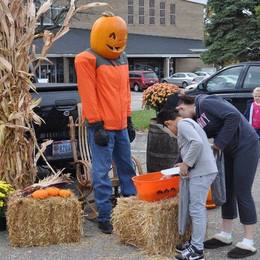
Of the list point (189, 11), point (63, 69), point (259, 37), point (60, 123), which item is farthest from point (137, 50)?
point (60, 123)

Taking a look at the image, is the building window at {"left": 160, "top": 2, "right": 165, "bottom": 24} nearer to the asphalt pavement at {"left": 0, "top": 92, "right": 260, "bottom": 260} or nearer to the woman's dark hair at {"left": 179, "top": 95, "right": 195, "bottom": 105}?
the asphalt pavement at {"left": 0, "top": 92, "right": 260, "bottom": 260}

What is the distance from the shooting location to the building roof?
50688mm

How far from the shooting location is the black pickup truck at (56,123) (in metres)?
6.56

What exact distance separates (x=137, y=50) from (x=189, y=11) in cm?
1692

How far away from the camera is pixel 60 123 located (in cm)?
664

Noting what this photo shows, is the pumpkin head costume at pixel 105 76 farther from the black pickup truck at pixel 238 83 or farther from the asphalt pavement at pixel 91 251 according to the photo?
the black pickup truck at pixel 238 83

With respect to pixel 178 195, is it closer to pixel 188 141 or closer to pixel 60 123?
pixel 188 141

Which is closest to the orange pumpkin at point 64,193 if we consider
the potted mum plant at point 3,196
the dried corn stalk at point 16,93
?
the potted mum plant at point 3,196

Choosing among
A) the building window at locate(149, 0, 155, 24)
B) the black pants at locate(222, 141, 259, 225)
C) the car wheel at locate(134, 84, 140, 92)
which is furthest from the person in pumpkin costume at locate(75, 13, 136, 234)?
the building window at locate(149, 0, 155, 24)

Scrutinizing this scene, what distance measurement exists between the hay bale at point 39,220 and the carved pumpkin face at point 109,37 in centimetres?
155

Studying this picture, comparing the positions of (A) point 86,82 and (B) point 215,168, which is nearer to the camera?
(B) point 215,168

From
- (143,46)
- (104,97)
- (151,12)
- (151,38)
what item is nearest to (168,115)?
(104,97)

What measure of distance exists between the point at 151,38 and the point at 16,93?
59.1 metres

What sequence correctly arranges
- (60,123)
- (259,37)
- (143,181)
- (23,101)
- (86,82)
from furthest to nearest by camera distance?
(259,37) → (60,123) → (23,101) → (86,82) → (143,181)
